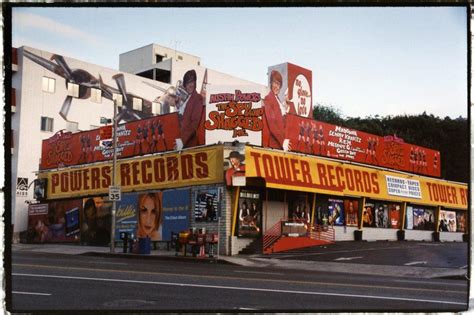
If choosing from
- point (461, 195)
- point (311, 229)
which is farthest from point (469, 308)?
point (461, 195)

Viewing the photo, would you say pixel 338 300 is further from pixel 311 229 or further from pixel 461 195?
pixel 461 195

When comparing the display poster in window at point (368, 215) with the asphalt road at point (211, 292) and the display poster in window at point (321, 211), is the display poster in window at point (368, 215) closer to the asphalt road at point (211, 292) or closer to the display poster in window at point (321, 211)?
the display poster in window at point (321, 211)

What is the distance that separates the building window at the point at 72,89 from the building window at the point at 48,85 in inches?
63.1

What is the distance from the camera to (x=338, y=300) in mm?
12820

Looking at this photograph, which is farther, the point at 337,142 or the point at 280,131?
the point at 337,142

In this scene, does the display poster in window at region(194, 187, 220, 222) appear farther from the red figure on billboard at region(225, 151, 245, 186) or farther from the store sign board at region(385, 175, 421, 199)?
the store sign board at region(385, 175, 421, 199)

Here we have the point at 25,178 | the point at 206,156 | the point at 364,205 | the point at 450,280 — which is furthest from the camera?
the point at 25,178

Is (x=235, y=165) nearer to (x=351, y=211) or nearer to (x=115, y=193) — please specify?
(x=115, y=193)

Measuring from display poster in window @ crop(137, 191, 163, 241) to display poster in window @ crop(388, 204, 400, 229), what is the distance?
599 inches

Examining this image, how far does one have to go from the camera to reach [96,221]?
36.8 m

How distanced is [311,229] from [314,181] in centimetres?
267

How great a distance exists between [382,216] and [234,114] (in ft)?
44.6

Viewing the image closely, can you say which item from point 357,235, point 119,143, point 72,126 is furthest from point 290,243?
point 72,126

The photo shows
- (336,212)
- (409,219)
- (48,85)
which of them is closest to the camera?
(336,212)
